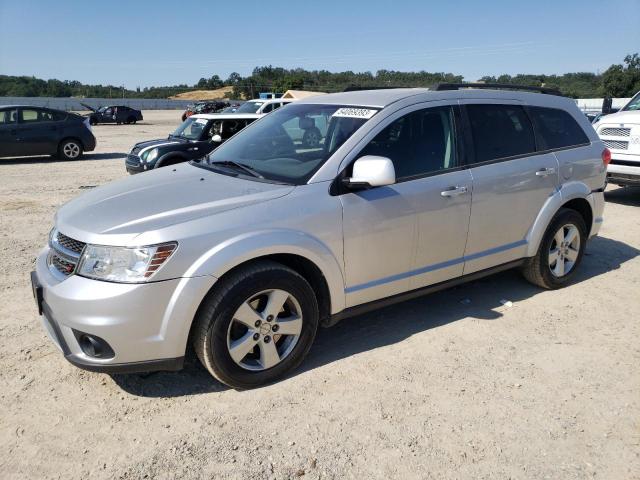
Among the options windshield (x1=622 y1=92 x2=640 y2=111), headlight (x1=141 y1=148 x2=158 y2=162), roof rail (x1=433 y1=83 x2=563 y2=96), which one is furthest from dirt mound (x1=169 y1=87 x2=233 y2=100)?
roof rail (x1=433 y1=83 x2=563 y2=96)

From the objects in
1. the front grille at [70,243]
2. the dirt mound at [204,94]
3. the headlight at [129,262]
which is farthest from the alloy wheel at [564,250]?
the dirt mound at [204,94]

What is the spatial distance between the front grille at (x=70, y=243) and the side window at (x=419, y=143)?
6.11 ft

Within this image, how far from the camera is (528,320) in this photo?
4.37 metres

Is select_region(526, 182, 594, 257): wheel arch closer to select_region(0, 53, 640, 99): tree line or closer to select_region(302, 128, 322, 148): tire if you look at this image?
select_region(302, 128, 322, 148): tire

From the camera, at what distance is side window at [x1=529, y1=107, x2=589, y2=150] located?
474 centimetres

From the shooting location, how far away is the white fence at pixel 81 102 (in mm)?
51406

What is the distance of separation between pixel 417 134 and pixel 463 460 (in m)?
2.25

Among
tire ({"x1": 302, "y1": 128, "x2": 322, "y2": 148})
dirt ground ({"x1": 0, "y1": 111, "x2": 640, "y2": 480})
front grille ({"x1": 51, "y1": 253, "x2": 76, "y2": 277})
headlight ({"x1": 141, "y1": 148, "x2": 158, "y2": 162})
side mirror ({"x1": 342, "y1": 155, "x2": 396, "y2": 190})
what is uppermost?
tire ({"x1": 302, "y1": 128, "x2": 322, "y2": 148})

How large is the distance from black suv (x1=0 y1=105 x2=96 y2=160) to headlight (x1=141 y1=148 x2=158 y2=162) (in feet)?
21.7

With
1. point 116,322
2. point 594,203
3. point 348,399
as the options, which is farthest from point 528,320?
point 116,322

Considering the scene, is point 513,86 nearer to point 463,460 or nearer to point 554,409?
point 554,409

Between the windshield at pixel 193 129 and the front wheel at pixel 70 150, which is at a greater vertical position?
the windshield at pixel 193 129

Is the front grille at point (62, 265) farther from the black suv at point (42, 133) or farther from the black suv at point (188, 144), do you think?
the black suv at point (42, 133)

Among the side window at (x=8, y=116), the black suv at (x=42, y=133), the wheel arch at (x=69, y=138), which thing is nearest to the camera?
the side window at (x=8, y=116)
